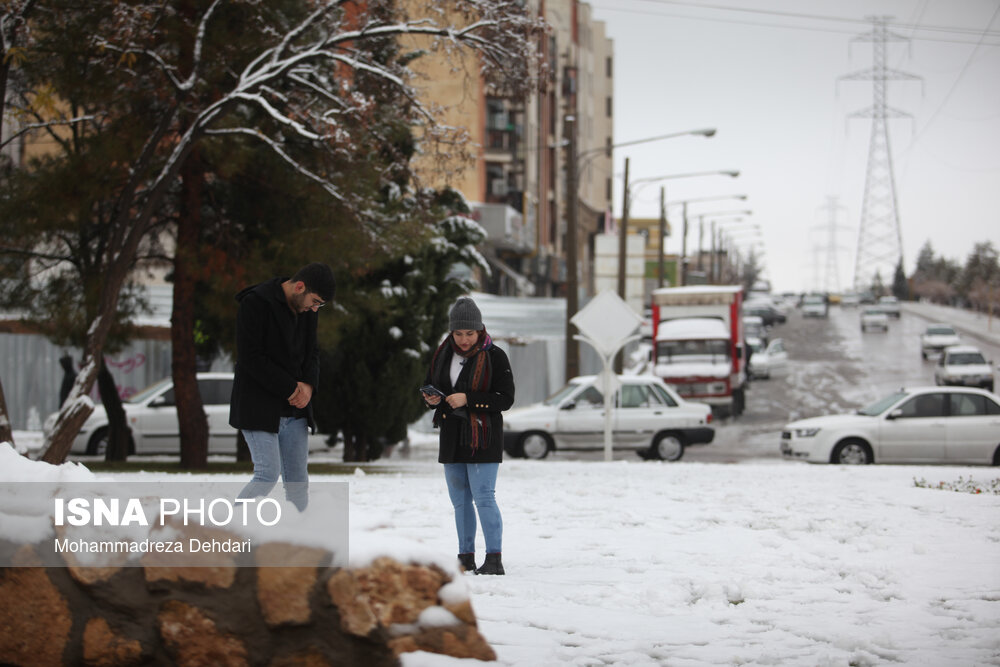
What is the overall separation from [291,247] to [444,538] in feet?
27.8

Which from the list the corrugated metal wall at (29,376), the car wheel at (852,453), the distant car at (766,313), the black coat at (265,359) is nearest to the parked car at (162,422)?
the corrugated metal wall at (29,376)

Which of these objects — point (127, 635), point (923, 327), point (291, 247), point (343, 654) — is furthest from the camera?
point (923, 327)

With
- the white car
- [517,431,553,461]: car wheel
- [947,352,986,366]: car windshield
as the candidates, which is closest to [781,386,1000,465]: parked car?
the white car

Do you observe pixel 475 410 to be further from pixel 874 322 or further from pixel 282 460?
pixel 874 322

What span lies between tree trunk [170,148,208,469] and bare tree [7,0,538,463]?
59 cm

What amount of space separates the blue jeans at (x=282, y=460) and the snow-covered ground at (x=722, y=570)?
Answer: 2.48 feet

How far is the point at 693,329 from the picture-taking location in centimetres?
3366

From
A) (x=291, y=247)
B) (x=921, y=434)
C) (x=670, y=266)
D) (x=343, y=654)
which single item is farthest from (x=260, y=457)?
(x=670, y=266)

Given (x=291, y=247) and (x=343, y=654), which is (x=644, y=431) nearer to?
(x=291, y=247)

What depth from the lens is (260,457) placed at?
6.30m

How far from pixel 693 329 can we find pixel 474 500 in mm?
26838

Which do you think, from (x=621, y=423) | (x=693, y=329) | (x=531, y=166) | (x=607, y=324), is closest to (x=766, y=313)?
(x=531, y=166)

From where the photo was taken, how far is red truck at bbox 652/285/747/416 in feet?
107

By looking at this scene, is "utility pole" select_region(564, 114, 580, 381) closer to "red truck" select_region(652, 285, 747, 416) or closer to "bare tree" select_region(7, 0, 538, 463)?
"red truck" select_region(652, 285, 747, 416)
